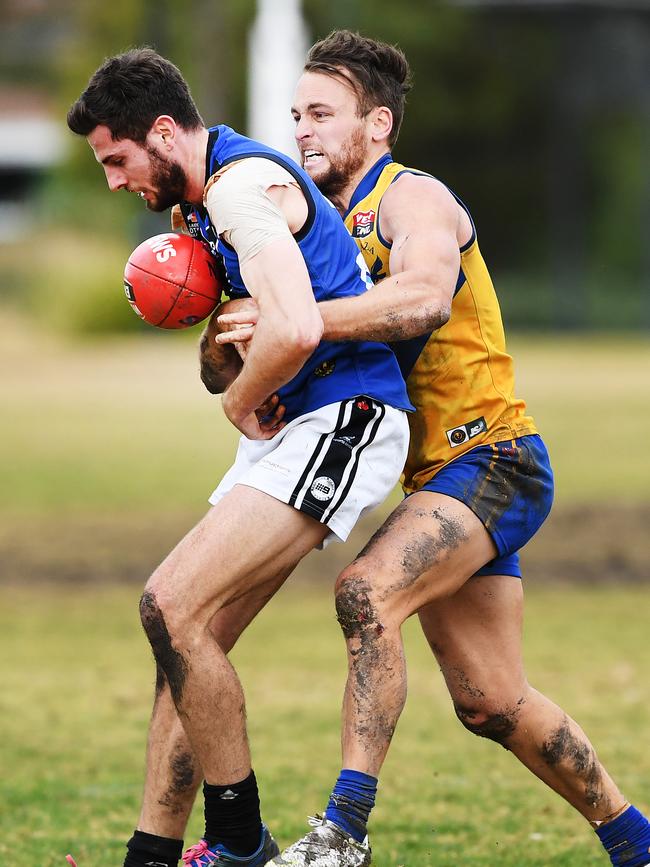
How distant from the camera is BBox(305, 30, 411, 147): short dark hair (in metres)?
5.09

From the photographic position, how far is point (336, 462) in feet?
15.0

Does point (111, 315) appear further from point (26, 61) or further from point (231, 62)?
point (26, 61)

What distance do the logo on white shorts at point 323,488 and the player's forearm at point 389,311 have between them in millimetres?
427

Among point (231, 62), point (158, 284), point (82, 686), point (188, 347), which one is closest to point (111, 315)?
point (188, 347)

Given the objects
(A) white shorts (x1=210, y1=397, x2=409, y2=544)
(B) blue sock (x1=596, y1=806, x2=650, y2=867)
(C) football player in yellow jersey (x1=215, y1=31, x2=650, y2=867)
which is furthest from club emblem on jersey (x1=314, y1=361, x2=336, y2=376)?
(B) blue sock (x1=596, y1=806, x2=650, y2=867)

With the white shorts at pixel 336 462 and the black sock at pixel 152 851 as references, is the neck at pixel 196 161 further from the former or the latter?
the black sock at pixel 152 851

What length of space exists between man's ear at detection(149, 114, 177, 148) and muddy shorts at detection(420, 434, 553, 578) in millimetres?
1377

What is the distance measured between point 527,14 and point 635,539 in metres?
31.5

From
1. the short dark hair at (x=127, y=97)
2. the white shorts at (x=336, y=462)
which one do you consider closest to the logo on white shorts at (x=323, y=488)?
the white shorts at (x=336, y=462)

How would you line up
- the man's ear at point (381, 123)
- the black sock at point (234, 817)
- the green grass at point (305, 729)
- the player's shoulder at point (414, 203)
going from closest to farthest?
1. the black sock at point (234, 817)
2. the player's shoulder at point (414, 203)
3. the man's ear at point (381, 123)
4. the green grass at point (305, 729)

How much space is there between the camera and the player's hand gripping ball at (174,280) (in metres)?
4.87

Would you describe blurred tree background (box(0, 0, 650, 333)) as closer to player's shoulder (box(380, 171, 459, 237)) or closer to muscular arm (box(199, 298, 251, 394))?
muscular arm (box(199, 298, 251, 394))

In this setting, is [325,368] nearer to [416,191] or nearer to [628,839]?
[416,191]

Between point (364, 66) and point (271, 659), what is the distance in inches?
227
